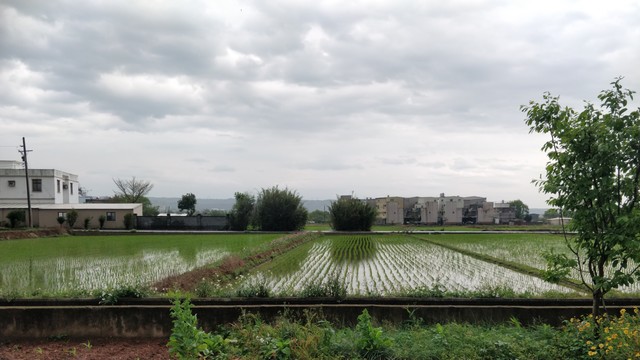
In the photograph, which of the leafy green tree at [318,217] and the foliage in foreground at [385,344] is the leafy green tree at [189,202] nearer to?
the leafy green tree at [318,217]

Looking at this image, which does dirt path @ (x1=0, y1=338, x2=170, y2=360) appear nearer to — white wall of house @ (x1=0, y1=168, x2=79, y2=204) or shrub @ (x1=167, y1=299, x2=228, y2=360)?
shrub @ (x1=167, y1=299, x2=228, y2=360)

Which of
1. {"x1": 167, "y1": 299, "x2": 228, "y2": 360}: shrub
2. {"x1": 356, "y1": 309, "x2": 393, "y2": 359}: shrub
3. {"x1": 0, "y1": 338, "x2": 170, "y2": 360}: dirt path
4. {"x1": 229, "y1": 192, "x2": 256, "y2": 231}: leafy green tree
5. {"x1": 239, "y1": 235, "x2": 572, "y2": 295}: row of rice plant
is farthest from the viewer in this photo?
{"x1": 229, "y1": 192, "x2": 256, "y2": 231}: leafy green tree

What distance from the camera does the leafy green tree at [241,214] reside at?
175ft

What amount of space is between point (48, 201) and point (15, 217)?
1303 centimetres

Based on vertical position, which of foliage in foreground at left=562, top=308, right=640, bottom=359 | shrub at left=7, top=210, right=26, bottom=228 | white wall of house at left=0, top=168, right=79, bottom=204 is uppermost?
white wall of house at left=0, top=168, right=79, bottom=204

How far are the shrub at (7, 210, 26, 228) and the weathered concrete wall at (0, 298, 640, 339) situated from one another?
43.8 meters

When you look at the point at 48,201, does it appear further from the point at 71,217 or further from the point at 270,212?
the point at 270,212

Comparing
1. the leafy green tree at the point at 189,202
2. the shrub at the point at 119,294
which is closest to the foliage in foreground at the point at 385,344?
the shrub at the point at 119,294

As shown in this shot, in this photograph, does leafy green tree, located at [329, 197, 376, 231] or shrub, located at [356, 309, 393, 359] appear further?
leafy green tree, located at [329, 197, 376, 231]

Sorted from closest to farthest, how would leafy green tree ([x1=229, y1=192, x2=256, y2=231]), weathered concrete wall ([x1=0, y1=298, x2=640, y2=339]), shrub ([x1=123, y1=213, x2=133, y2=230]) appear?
weathered concrete wall ([x1=0, y1=298, x2=640, y2=339]), shrub ([x1=123, y1=213, x2=133, y2=230]), leafy green tree ([x1=229, y1=192, x2=256, y2=231])

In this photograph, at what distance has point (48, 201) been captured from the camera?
56625 millimetres

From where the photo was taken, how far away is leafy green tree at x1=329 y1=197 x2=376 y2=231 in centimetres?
5056

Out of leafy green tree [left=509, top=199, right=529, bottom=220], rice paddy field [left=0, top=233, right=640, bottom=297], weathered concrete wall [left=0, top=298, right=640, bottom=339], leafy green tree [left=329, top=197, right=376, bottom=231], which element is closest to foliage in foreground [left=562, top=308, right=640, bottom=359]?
weathered concrete wall [left=0, top=298, right=640, bottom=339]

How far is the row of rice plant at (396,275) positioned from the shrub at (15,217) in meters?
35.9
